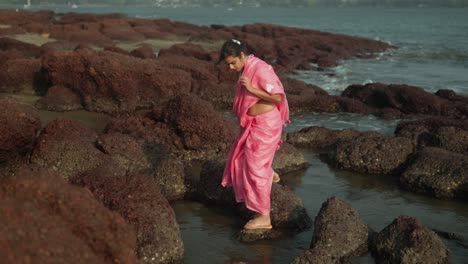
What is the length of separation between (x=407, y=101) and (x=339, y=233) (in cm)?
849

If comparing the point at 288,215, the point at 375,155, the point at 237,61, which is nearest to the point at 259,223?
the point at 288,215

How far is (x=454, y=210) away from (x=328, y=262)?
249cm

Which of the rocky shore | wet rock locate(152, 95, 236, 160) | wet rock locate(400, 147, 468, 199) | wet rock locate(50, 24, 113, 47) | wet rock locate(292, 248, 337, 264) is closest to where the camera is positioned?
the rocky shore

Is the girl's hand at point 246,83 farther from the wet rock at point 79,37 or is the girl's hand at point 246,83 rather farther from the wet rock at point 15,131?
the wet rock at point 79,37

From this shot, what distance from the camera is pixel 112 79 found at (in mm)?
10578

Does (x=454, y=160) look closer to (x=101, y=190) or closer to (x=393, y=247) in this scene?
(x=393, y=247)

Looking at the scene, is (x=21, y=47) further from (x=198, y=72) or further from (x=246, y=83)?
Result: (x=246, y=83)

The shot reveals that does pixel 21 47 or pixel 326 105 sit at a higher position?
pixel 21 47

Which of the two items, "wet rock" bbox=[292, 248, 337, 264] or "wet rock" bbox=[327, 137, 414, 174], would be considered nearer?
"wet rock" bbox=[292, 248, 337, 264]

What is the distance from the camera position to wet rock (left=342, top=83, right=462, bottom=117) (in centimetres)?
1214

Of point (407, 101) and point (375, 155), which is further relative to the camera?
point (407, 101)

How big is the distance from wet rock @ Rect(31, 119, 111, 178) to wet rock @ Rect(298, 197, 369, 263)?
2.72m

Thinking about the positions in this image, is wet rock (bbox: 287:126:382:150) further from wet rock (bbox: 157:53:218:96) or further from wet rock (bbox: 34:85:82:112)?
wet rock (bbox: 34:85:82:112)

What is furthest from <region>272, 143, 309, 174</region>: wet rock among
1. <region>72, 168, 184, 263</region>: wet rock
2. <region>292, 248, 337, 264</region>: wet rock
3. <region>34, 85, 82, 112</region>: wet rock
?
<region>34, 85, 82, 112</region>: wet rock
